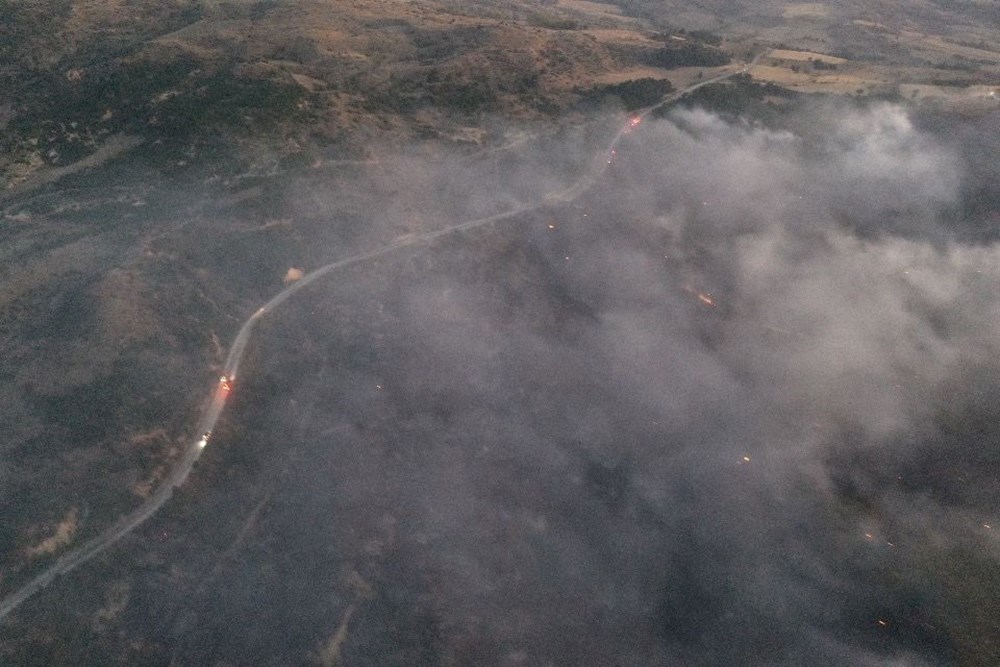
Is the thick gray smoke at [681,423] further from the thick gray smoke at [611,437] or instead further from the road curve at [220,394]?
the road curve at [220,394]

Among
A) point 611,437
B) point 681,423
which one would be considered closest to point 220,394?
point 611,437

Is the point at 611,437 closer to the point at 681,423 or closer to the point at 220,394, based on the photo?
the point at 681,423

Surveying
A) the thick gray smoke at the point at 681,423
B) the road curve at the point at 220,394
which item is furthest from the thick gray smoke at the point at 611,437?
the road curve at the point at 220,394

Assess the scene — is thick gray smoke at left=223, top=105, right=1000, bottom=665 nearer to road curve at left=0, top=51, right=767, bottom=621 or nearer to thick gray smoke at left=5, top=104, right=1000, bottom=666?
thick gray smoke at left=5, top=104, right=1000, bottom=666

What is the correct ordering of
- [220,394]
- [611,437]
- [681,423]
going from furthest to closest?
[681,423], [611,437], [220,394]

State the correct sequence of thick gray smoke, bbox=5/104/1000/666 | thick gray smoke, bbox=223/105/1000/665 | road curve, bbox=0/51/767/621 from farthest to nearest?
thick gray smoke, bbox=223/105/1000/665 → thick gray smoke, bbox=5/104/1000/666 → road curve, bbox=0/51/767/621

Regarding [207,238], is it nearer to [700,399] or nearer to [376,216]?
[376,216]

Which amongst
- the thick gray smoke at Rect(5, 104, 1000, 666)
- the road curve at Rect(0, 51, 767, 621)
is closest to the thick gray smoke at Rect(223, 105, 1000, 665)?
the thick gray smoke at Rect(5, 104, 1000, 666)

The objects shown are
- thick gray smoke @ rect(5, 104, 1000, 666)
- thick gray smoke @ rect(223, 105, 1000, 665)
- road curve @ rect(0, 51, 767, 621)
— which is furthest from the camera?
thick gray smoke @ rect(223, 105, 1000, 665)

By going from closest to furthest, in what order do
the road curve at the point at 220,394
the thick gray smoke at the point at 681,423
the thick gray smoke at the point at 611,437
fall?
the road curve at the point at 220,394 → the thick gray smoke at the point at 611,437 → the thick gray smoke at the point at 681,423
